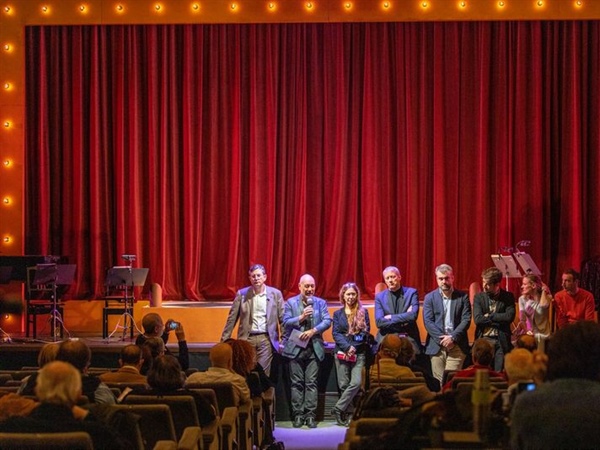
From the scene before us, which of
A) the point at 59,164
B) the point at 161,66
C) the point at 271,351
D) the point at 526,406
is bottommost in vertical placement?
the point at 271,351

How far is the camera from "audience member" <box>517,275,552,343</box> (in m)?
9.36

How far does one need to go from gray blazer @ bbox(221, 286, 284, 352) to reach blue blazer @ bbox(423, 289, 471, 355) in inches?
63.3

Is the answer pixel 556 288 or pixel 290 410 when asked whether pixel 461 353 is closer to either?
pixel 290 410

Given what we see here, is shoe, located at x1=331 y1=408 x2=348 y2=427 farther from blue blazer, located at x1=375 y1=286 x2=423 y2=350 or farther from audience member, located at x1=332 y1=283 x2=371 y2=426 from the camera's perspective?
blue blazer, located at x1=375 y1=286 x2=423 y2=350

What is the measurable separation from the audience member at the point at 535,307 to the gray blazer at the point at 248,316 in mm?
2588

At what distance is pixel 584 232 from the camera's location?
1287cm

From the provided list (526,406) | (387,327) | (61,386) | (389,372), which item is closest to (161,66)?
(387,327)

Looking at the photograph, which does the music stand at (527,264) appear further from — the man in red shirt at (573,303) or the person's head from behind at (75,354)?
the person's head from behind at (75,354)

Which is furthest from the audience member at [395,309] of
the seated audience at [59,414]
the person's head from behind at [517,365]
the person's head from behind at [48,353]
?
the seated audience at [59,414]

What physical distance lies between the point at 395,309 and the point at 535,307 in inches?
56.6

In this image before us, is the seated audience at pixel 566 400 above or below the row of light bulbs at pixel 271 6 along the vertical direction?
below

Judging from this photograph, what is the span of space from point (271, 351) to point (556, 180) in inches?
213

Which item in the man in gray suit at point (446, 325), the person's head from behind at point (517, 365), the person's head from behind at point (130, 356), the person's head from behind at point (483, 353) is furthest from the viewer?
the man in gray suit at point (446, 325)

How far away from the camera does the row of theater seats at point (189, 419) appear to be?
4.91 m
